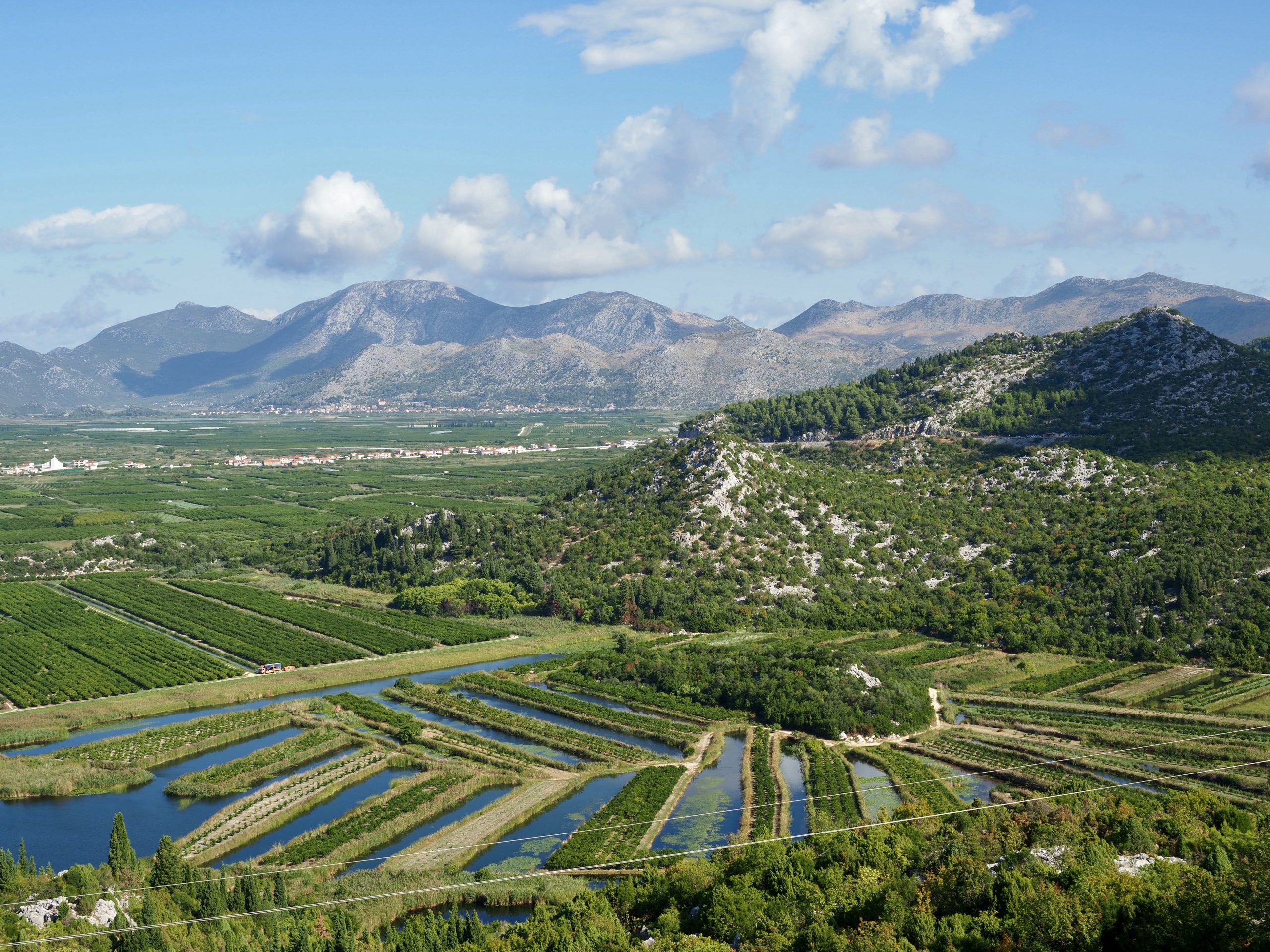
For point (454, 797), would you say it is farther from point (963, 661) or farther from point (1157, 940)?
point (963, 661)

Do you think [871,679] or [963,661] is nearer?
[871,679]

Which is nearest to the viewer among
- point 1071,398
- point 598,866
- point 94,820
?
point 598,866

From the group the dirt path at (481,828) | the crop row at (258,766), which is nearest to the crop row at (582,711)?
the dirt path at (481,828)

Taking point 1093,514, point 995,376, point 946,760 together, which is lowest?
point 946,760

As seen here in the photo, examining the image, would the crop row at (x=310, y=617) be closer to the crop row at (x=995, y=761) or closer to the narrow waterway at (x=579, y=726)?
the narrow waterway at (x=579, y=726)

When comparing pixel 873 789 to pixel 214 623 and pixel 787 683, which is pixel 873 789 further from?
pixel 214 623

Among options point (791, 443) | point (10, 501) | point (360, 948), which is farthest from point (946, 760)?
point (10, 501)

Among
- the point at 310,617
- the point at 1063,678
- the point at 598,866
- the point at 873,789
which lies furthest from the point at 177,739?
the point at 1063,678
